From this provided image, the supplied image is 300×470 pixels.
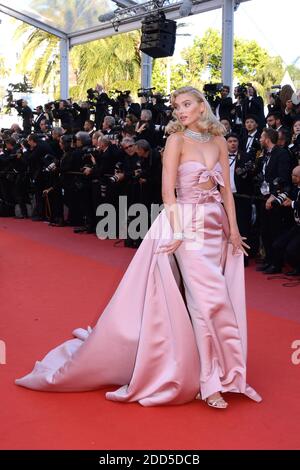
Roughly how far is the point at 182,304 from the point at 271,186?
382 centimetres

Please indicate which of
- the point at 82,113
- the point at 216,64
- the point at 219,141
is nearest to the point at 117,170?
the point at 82,113

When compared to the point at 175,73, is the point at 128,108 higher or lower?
lower

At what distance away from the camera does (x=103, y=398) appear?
3268 mm

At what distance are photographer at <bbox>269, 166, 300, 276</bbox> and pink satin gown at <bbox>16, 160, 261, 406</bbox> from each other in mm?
3041

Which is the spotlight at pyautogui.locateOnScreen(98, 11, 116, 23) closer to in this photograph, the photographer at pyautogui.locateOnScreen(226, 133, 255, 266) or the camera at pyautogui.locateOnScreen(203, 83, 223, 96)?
the camera at pyautogui.locateOnScreen(203, 83, 223, 96)

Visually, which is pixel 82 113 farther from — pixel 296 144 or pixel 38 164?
pixel 296 144

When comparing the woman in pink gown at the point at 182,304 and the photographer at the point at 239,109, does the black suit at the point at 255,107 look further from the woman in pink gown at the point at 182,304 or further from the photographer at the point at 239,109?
the woman in pink gown at the point at 182,304

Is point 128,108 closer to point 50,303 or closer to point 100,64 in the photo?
point 50,303

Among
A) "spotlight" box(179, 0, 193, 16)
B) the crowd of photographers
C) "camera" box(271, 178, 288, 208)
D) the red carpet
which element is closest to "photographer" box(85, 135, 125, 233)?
the crowd of photographers

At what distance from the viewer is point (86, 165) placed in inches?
374

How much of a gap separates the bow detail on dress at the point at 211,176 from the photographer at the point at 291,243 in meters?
3.06

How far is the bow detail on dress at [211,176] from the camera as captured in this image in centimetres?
319
